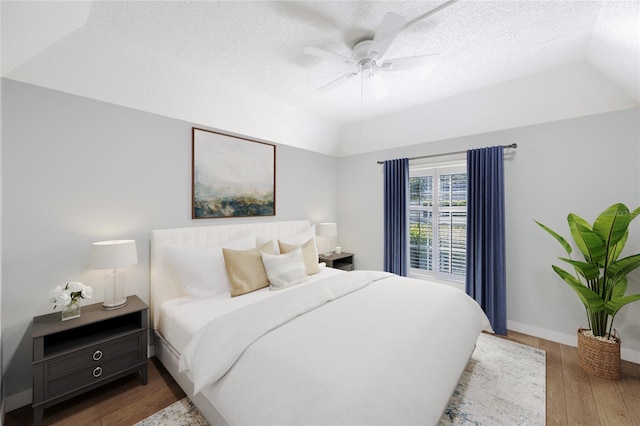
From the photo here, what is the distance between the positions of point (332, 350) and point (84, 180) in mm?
2368

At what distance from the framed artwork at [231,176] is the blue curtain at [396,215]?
1662mm

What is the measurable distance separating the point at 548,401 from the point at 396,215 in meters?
2.40

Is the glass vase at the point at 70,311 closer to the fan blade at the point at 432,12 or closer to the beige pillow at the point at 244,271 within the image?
the beige pillow at the point at 244,271

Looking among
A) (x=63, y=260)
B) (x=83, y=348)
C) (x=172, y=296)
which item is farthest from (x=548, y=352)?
(x=63, y=260)

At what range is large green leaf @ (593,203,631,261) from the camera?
2.07 meters

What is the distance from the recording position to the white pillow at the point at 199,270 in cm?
237

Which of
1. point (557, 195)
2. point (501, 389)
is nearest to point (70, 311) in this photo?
point (501, 389)

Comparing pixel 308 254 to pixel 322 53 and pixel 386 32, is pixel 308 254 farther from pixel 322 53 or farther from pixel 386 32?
pixel 386 32

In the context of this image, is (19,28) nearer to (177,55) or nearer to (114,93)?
(114,93)

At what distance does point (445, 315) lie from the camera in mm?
1963

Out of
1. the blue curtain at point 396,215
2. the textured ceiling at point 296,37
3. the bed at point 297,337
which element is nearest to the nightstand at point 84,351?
the bed at point 297,337

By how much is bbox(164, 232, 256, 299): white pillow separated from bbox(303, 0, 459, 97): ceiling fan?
1.87m

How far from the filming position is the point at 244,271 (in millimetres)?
2496

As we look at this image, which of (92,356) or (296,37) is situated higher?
(296,37)
